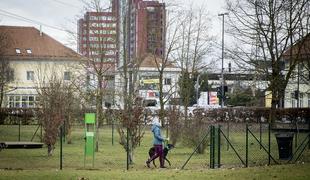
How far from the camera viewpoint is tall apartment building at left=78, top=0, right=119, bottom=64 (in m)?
32.8

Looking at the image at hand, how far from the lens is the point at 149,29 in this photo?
1916 inches

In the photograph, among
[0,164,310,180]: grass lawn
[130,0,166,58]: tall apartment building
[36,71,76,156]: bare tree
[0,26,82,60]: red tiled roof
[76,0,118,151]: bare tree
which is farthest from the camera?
[0,26,82,60]: red tiled roof

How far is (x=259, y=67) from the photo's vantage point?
42.9m

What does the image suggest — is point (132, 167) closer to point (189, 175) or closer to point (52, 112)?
point (189, 175)

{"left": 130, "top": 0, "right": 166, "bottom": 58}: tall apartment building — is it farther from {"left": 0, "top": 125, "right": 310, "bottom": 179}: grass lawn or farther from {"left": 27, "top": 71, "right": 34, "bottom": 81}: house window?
{"left": 27, "top": 71, "right": 34, "bottom": 81}: house window

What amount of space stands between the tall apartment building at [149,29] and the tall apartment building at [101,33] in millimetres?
6344

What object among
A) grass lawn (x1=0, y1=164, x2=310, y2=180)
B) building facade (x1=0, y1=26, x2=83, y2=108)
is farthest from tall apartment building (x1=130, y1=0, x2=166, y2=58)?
grass lawn (x1=0, y1=164, x2=310, y2=180)

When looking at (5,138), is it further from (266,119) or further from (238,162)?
(266,119)

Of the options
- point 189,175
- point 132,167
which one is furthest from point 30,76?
point 189,175

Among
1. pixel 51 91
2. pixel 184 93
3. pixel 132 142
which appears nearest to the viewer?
pixel 132 142

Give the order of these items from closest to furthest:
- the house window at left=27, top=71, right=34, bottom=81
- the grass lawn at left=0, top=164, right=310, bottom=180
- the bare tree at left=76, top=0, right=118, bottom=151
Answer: the grass lawn at left=0, top=164, right=310, bottom=180 < the bare tree at left=76, top=0, right=118, bottom=151 < the house window at left=27, top=71, right=34, bottom=81

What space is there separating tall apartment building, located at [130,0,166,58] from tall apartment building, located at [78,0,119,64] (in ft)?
20.8

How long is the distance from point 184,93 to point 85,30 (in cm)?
1681

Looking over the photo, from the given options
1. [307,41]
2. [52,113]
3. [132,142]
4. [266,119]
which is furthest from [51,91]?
[266,119]
